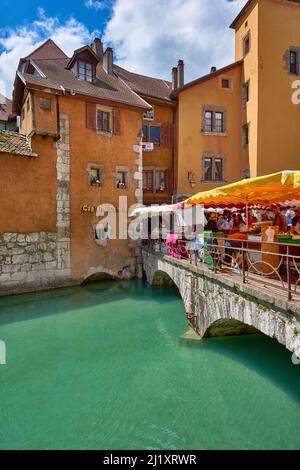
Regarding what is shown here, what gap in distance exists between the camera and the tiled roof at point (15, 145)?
1416cm

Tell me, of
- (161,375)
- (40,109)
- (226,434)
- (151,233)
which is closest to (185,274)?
(161,375)

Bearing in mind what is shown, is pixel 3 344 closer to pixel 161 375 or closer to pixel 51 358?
pixel 51 358

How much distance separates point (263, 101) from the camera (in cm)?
1778

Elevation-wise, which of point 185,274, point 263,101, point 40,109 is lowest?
point 185,274

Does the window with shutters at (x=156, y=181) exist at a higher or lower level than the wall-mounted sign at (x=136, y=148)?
lower

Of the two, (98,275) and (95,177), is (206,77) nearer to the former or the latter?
(95,177)

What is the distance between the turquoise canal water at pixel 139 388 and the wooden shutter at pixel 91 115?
9564 mm

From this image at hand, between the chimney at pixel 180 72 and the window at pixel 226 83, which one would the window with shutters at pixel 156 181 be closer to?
the window at pixel 226 83

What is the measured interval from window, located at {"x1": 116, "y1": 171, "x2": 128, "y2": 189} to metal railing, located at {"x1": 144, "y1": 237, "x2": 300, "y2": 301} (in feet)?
19.8

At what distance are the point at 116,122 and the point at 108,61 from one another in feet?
18.7

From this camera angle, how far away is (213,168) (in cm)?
1973

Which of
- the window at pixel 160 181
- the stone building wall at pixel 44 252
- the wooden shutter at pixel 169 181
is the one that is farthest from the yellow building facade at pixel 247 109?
the stone building wall at pixel 44 252
